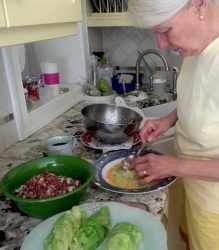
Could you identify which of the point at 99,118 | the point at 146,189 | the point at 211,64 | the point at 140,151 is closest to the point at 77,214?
the point at 146,189

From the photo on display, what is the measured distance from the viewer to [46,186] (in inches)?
31.5

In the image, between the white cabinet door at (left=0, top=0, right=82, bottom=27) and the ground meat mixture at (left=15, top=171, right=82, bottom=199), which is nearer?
the white cabinet door at (left=0, top=0, right=82, bottom=27)

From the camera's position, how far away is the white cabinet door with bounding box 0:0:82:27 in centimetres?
62

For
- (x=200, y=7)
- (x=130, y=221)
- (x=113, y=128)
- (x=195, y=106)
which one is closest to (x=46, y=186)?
(x=130, y=221)

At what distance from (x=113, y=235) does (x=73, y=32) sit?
646 mm

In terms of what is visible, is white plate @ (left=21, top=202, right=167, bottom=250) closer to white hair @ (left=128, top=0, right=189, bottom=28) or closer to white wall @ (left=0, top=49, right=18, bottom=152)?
white hair @ (left=128, top=0, right=189, bottom=28)

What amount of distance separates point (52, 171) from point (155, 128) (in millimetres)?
404

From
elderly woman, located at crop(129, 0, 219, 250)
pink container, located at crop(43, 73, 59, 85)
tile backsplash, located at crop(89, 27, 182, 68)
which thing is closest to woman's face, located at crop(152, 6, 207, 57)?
elderly woman, located at crop(129, 0, 219, 250)

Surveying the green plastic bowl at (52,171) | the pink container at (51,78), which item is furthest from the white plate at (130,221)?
the pink container at (51,78)

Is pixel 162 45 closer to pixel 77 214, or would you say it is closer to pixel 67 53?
pixel 77 214

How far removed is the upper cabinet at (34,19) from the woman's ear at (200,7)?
36 centimetres

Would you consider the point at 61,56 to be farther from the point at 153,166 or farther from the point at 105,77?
the point at 153,166

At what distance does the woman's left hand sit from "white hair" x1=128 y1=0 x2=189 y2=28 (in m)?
0.35

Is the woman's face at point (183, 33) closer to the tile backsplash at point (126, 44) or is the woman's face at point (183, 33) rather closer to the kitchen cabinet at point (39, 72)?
the kitchen cabinet at point (39, 72)
